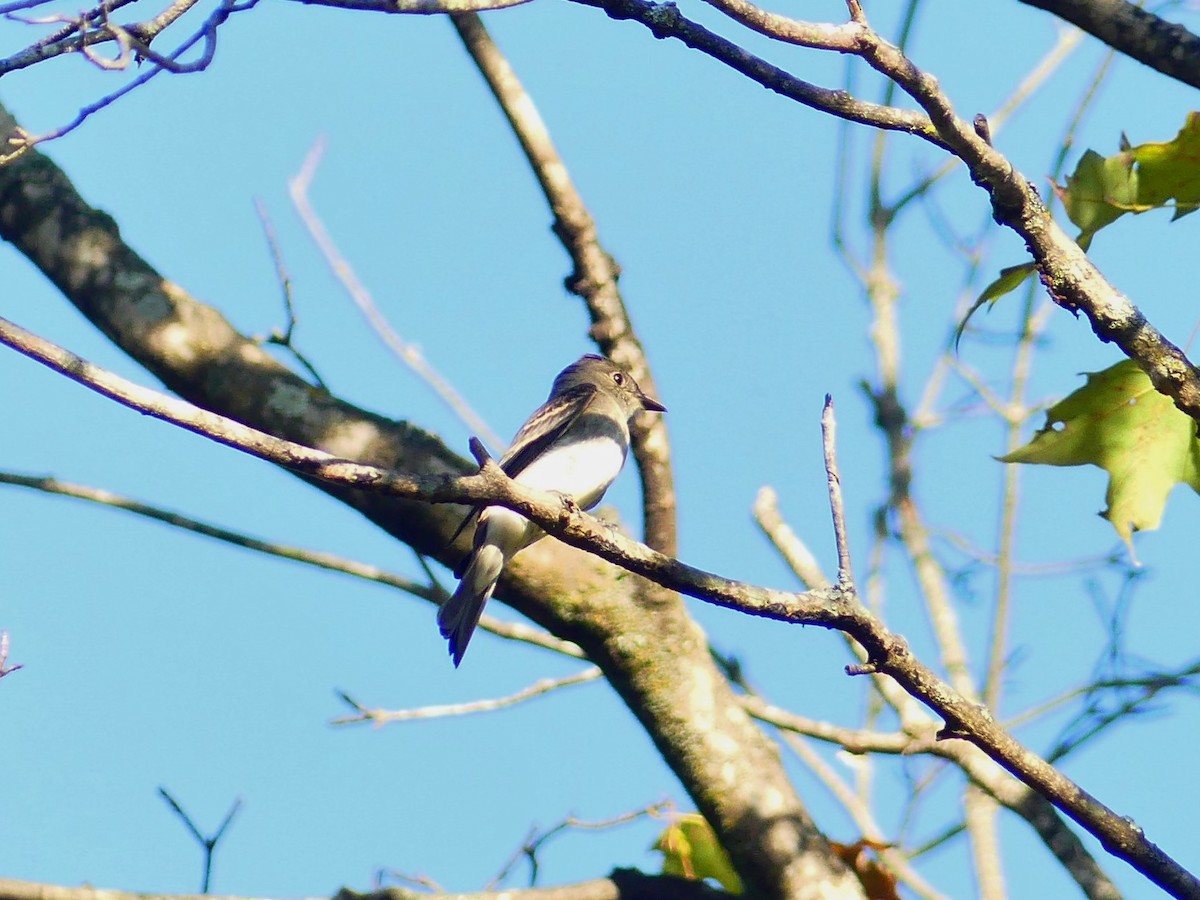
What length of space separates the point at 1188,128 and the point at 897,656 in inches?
46.9

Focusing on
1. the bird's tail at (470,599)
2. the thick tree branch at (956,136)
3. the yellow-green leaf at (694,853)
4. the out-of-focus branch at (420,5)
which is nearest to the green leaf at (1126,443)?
the thick tree branch at (956,136)

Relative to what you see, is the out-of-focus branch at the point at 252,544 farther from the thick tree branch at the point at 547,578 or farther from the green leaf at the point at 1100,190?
→ the green leaf at the point at 1100,190

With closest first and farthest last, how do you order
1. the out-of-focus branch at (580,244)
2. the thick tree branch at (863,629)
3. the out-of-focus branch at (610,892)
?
the thick tree branch at (863,629) → the out-of-focus branch at (610,892) → the out-of-focus branch at (580,244)

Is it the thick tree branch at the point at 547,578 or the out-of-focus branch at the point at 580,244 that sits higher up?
the out-of-focus branch at the point at 580,244

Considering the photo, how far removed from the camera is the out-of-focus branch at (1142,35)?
2.51 meters

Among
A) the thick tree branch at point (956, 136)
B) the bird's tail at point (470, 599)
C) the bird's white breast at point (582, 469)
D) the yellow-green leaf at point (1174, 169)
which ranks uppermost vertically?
the bird's white breast at point (582, 469)

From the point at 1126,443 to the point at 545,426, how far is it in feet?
9.07

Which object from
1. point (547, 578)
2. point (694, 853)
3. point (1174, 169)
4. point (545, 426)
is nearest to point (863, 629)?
point (1174, 169)

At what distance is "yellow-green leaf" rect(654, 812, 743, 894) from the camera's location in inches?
166

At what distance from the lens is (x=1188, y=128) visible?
255 cm

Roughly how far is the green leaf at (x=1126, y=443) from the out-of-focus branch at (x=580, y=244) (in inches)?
68.6

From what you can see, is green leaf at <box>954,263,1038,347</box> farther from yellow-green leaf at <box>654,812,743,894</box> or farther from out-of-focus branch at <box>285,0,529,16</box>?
yellow-green leaf at <box>654,812,743,894</box>

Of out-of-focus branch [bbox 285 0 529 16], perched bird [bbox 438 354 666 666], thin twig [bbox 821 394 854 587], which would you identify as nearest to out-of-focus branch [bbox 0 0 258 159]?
out-of-focus branch [bbox 285 0 529 16]

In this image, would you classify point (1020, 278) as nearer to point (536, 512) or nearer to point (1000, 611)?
point (536, 512)
